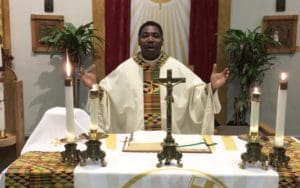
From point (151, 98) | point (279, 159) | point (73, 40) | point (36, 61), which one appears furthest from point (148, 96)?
point (36, 61)

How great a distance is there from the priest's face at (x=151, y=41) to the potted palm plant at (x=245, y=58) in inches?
63.2

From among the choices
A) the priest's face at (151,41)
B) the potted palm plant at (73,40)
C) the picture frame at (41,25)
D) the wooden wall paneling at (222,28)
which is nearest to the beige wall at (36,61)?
the picture frame at (41,25)

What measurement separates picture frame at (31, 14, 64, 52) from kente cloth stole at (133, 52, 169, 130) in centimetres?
202

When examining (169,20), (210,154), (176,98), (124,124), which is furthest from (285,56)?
(210,154)

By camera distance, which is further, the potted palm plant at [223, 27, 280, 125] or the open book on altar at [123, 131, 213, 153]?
the potted palm plant at [223, 27, 280, 125]

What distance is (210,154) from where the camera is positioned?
1710 mm

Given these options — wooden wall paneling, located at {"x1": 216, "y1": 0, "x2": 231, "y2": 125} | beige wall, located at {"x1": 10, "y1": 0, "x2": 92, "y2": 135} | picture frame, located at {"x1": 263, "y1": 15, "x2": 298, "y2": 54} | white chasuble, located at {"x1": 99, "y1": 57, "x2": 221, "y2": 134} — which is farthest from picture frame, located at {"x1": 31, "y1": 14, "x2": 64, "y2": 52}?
picture frame, located at {"x1": 263, "y1": 15, "x2": 298, "y2": 54}

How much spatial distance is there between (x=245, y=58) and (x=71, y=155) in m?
3.11

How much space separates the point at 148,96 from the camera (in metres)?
2.82

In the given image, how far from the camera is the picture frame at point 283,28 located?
4496mm

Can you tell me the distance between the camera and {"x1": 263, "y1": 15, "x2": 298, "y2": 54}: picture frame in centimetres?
450

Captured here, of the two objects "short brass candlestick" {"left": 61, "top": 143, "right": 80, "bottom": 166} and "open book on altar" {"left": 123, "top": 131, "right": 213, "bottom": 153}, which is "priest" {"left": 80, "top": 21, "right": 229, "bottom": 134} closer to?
"open book on altar" {"left": 123, "top": 131, "right": 213, "bottom": 153}

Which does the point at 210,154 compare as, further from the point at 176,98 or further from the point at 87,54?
the point at 87,54

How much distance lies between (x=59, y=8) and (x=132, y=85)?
2200 millimetres
